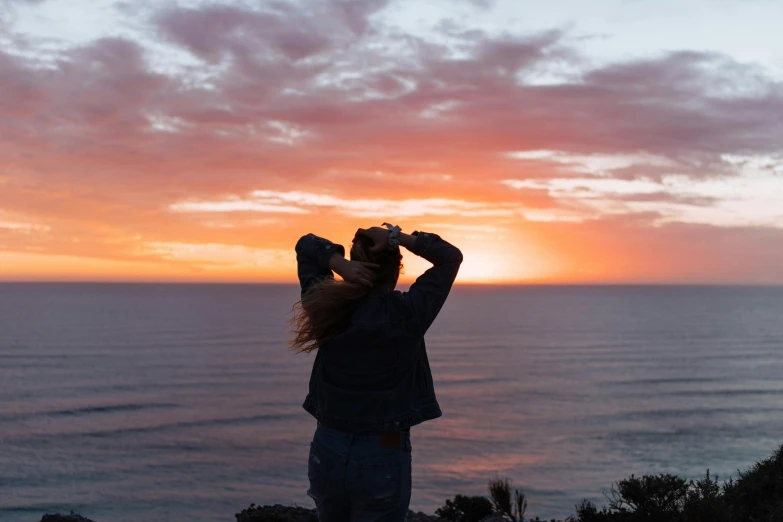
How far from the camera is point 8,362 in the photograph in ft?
241

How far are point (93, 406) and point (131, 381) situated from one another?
1092cm

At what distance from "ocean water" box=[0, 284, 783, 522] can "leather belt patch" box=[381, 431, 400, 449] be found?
21.8 metres

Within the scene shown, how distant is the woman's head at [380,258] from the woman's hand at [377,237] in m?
0.02

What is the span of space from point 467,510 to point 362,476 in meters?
8.33

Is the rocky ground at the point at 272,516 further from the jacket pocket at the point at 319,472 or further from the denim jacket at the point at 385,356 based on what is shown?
the denim jacket at the point at 385,356

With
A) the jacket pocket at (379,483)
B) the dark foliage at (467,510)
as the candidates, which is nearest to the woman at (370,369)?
the jacket pocket at (379,483)

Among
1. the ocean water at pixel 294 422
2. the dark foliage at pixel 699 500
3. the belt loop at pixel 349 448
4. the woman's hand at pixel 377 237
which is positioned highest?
the woman's hand at pixel 377 237

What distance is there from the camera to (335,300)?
3438 mm

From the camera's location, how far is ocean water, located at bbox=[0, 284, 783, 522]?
1086 inches

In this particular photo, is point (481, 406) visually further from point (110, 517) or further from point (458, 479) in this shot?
point (110, 517)

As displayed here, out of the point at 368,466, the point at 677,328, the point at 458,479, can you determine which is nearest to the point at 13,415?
the point at 458,479

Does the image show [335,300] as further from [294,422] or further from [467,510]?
[294,422]

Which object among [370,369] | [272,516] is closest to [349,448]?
[370,369]

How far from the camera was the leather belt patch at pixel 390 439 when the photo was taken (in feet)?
11.6
